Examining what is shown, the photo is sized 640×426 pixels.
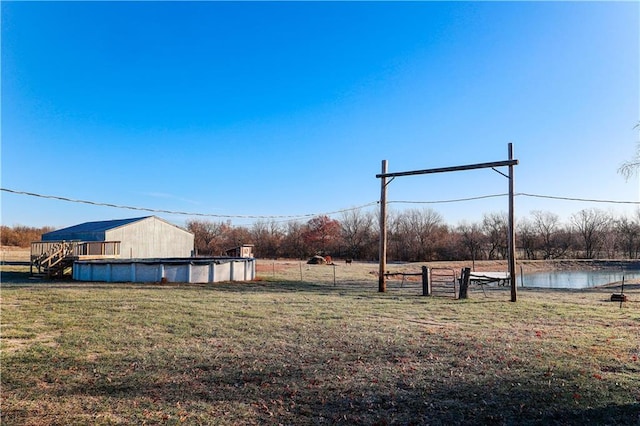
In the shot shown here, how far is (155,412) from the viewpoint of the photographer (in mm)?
4215

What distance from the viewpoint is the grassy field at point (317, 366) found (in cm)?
424

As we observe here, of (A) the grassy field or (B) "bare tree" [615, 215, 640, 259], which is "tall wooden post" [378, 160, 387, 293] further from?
(B) "bare tree" [615, 215, 640, 259]

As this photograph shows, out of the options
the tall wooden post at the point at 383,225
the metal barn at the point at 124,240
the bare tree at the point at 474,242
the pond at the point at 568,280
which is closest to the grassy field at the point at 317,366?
the tall wooden post at the point at 383,225

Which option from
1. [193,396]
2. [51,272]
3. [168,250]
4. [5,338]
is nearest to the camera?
[193,396]

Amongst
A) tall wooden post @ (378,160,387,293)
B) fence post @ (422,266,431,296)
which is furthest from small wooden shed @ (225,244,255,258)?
fence post @ (422,266,431,296)

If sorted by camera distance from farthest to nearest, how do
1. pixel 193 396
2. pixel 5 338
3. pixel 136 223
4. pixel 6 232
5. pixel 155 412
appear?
pixel 6 232
pixel 136 223
pixel 5 338
pixel 193 396
pixel 155 412

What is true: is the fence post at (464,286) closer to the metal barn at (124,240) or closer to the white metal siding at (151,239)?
the metal barn at (124,240)

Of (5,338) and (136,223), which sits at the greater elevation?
(136,223)

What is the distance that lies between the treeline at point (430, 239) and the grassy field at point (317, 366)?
161 ft

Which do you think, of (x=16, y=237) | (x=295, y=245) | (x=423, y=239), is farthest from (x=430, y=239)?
(x=16, y=237)

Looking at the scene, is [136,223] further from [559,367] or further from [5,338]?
[559,367]

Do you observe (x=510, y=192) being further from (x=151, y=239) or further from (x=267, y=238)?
(x=267, y=238)

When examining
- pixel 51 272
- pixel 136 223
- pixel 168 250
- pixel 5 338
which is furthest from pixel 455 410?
pixel 168 250

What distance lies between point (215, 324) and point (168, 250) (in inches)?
1306
